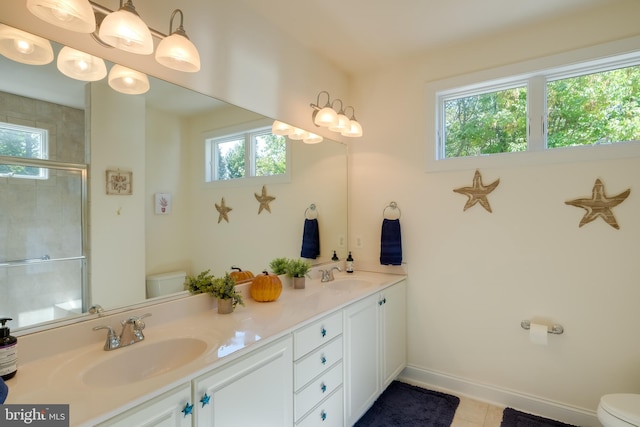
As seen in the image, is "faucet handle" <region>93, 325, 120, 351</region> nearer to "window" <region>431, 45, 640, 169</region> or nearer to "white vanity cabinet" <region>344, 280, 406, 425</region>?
"white vanity cabinet" <region>344, 280, 406, 425</region>

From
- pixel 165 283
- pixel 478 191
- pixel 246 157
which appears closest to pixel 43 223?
pixel 165 283

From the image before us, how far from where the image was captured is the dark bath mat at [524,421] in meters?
2.05

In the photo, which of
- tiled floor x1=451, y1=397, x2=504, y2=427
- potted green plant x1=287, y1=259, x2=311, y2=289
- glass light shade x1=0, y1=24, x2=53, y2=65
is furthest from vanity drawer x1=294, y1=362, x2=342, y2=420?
glass light shade x1=0, y1=24, x2=53, y2=65

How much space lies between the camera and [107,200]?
1.40 m

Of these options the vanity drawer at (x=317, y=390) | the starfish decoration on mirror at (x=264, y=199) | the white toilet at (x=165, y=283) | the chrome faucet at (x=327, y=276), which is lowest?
the vanity drawer at (x=317, y=390)

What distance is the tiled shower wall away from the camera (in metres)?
1.12

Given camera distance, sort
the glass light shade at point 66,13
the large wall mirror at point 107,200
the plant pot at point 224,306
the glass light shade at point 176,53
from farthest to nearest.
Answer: the plant pot at point 224,306 < the glass light shade at point 176,53 < the large wall mirror at point 107,200 < the glass light shade at point 66,13

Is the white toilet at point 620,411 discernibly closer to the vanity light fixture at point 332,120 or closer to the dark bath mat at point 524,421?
the dark bath mat at point 524,421

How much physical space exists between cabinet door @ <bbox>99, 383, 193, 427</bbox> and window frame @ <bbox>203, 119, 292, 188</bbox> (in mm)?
1144

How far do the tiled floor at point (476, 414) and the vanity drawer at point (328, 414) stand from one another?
81 centimetres

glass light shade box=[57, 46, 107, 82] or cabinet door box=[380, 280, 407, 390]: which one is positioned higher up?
glass light shade box=[57, 46, 107, 82]

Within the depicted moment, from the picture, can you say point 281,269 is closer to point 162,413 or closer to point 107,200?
point 107,200

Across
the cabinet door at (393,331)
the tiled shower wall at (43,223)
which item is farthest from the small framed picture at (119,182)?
the cabinet door at (393,331)

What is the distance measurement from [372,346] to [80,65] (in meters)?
2.14
